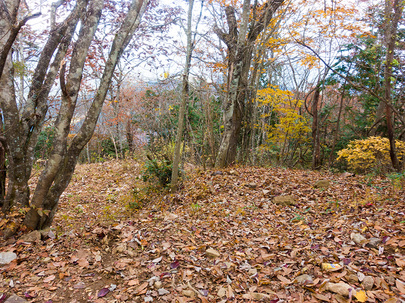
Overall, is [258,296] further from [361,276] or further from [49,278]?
[49,278]

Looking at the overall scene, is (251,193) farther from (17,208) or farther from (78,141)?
(17,208)

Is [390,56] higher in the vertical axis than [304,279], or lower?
higher

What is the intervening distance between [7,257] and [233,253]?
8.42 feet

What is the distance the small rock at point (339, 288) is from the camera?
2145 mm

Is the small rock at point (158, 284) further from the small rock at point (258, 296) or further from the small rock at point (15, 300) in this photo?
the small rock at point (15, 300)

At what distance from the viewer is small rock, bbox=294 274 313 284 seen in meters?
2.40

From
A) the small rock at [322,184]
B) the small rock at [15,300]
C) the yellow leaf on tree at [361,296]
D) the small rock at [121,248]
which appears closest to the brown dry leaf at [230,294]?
the yellow leaf on tree at [361,296]

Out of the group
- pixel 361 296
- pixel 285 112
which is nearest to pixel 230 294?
pixel 361 296

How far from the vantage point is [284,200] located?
4543mm

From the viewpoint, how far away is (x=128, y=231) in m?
3.51

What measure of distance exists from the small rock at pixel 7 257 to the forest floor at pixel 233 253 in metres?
0.05

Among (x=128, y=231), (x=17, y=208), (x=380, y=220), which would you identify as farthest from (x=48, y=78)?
(x=380, y=220)

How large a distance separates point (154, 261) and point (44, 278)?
111cm

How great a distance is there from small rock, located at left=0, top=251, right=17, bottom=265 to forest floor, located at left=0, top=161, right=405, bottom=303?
52mm
